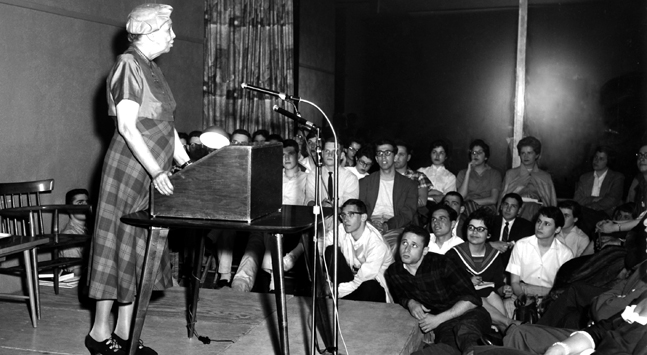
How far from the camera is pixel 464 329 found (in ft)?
12.4

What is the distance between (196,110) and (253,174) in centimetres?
458

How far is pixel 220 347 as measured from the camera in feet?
9.79

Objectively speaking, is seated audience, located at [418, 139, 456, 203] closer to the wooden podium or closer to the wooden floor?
the wooden floor

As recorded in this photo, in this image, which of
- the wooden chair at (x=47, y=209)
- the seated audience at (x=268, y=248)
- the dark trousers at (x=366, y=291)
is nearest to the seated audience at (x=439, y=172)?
the seated audience at (x=268, y=248)

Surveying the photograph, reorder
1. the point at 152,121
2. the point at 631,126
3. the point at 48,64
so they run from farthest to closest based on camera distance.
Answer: the point at 631,126 → the point at 48,64 → the point at 152,121

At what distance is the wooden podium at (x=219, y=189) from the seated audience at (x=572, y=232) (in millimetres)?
3322

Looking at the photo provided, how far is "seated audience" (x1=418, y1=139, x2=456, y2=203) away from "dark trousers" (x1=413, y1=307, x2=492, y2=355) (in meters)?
2.33

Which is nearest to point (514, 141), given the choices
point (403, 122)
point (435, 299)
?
point (403, 122)

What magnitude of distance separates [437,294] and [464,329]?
1.01 ft

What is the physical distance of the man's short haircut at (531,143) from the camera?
19.3 feet

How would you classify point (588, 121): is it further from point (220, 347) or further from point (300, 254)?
point (220, 347)

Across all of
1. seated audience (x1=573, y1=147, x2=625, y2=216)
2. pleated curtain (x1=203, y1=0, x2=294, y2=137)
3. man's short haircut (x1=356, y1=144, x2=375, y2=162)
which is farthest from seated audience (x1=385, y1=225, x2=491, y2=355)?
pleated curtain (x1=203, y1=0, x2=294, y2=137)

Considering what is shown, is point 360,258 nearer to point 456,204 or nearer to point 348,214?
point 348,214

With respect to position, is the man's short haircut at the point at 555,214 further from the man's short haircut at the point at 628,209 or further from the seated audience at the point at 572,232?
the man's short haircut at the point at 628,209
